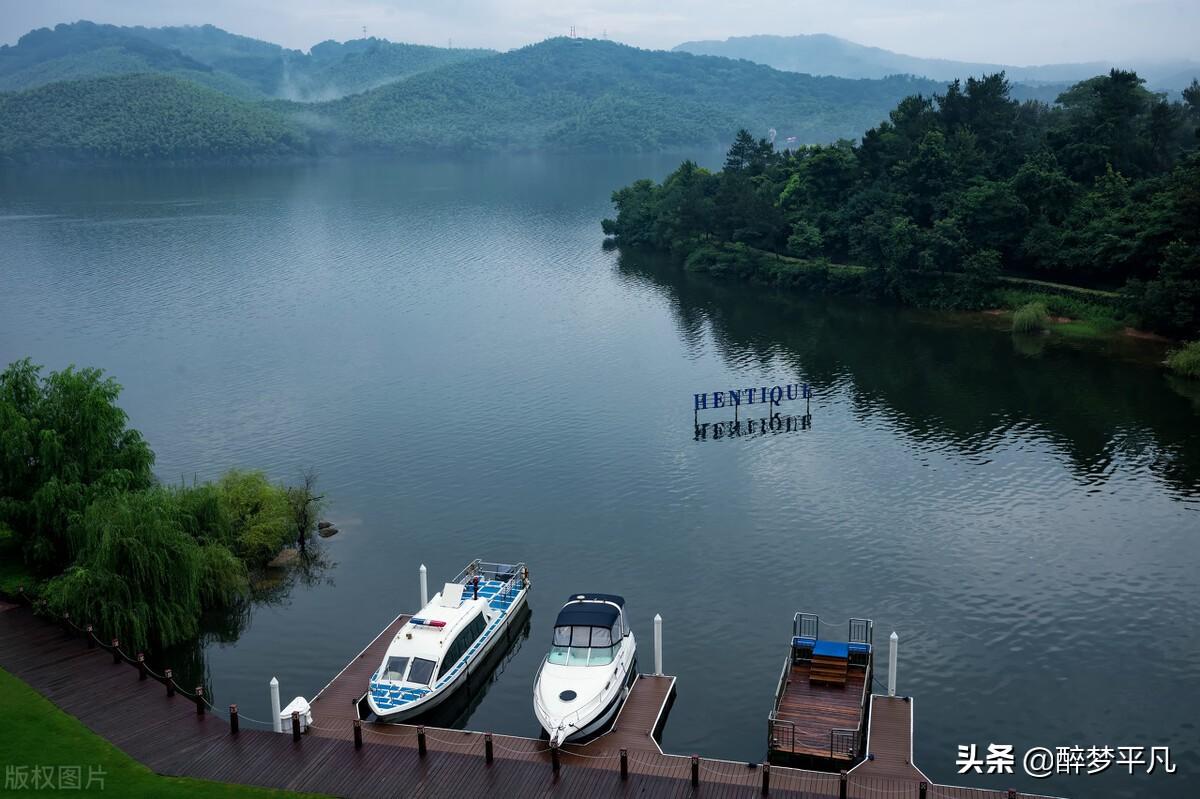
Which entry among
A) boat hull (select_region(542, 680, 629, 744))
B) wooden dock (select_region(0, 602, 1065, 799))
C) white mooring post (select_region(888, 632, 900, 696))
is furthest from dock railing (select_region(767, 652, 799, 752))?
boat hull (select_region(542, 680, 629, 744))

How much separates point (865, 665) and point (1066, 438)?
141 ft

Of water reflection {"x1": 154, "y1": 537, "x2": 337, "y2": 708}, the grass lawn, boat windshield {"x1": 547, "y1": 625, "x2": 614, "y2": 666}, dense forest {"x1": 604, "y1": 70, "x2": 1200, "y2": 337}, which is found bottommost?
water reflection {"x1": 154, "y1": 537, "x2": 337, "y2": 708}

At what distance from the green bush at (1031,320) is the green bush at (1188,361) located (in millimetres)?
17804

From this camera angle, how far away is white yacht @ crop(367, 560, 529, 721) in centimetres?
4259

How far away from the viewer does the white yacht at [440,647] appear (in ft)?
140

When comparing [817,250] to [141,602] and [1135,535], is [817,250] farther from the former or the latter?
[141,602]

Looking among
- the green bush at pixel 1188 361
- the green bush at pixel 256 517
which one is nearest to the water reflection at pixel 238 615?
the green bush at pixel 256 517

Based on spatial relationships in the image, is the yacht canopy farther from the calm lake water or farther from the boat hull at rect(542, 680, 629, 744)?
the calm lake water

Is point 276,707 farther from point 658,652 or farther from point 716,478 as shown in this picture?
point 716,478

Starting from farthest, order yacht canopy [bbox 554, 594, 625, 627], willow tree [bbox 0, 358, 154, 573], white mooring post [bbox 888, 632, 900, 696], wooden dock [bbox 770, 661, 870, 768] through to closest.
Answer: willow tree [bbox 0, 358, 154, 573]
yacht canopy [bbox 554, 594, 625, 627]
white mooring post [bbox 888, 632, 900, 696]
wooden dock [bbox 770, 661, 870, 768]

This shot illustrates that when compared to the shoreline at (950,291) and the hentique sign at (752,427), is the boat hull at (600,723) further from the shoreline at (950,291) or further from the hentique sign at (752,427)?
the shoreline at (950,291)

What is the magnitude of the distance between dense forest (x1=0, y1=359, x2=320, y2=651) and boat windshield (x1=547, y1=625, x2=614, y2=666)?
18559mm

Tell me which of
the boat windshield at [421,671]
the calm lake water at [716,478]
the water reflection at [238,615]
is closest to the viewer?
the boat windshield at [421,671]

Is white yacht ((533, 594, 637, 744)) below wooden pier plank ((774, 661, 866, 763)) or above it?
above
